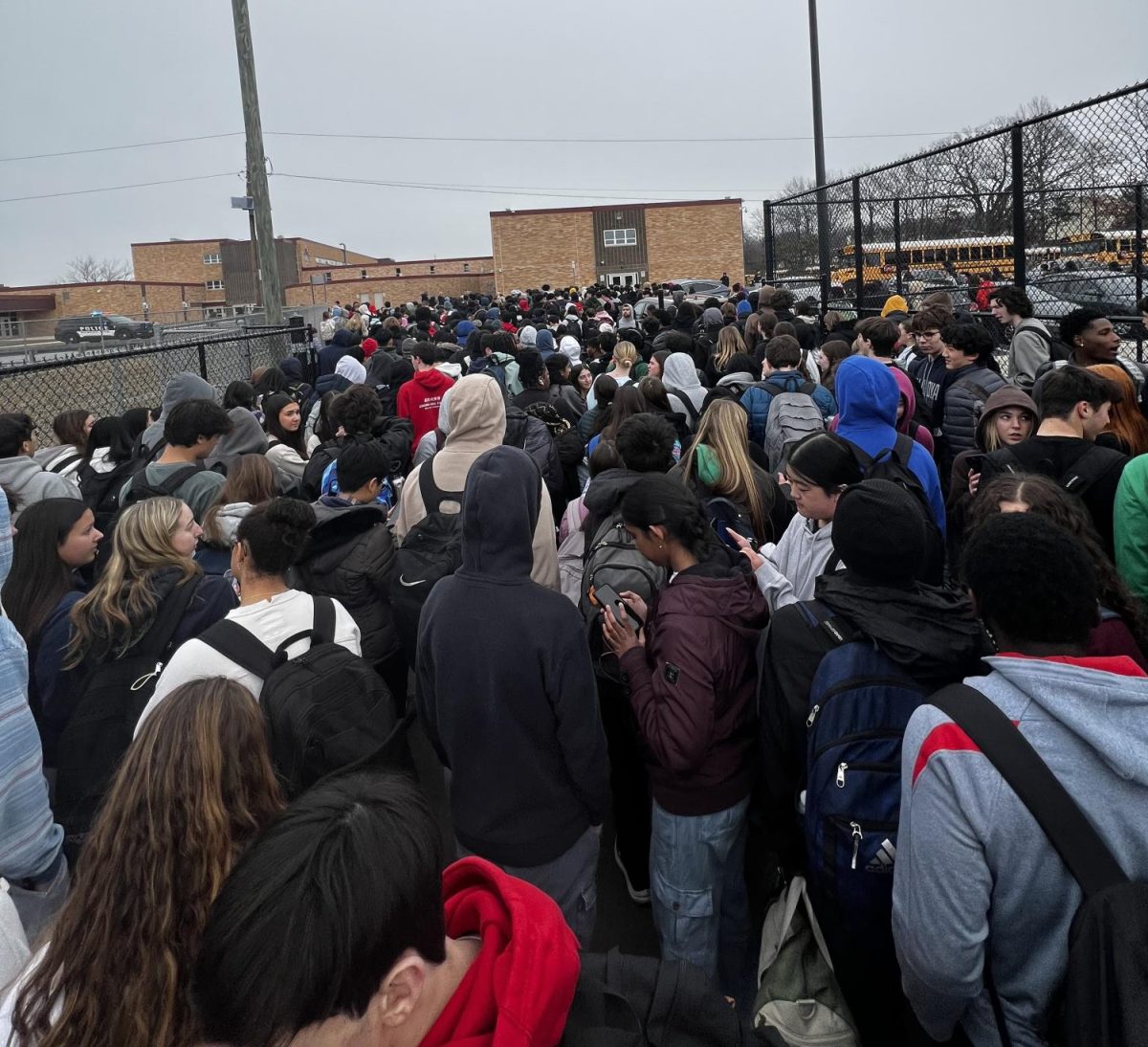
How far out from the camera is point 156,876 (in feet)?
5.67

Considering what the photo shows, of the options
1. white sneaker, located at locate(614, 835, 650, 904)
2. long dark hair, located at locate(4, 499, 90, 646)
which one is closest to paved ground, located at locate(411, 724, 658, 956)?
white sneaker, located at locate(614, 835, 650, 904)

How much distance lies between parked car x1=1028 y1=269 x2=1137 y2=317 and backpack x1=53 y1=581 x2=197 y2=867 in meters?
7.07

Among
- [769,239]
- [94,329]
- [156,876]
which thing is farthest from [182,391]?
[94,329]

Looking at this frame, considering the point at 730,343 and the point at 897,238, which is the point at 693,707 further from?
the point at 897,238

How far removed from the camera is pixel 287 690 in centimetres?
273

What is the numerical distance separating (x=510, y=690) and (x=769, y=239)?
12.8 meters

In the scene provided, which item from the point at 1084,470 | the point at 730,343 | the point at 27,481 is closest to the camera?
the point at 1084,470

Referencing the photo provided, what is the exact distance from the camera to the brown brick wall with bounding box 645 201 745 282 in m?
58.1

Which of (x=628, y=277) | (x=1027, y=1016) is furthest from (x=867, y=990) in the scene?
(x=628, y=277)

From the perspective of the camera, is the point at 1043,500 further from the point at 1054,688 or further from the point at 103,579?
the point at 103,579

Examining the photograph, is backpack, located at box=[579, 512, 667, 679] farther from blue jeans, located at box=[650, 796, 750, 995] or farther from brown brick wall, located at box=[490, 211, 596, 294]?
brown brick wall, located at box=[490, 211, 596, 294]

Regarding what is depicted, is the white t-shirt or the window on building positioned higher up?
the window on building

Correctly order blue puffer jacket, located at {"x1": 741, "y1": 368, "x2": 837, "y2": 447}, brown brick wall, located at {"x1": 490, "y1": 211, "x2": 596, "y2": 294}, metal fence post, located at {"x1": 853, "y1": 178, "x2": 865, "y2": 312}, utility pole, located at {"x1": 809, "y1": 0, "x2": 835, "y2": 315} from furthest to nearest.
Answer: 1. brown brick wall, located at {"x1": 490, "y1": 211, "x2": 596, "y2": 294}
2. utility pole, located at {"x1": 809, "y1": 0, "x2": 835, "y2": 315}
3. metal fence post, located at {"x1": 853, "y1": 178, "x2": 865, "y2": 312}
4. blue puffer jacket, located at {"x1": 741, "y1": 368, "x2": 837, "y2": 447}

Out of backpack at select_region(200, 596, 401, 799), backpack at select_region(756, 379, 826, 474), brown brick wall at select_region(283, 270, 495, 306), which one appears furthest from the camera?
brown brick wall at select_region(283, 270, 495, 306)
